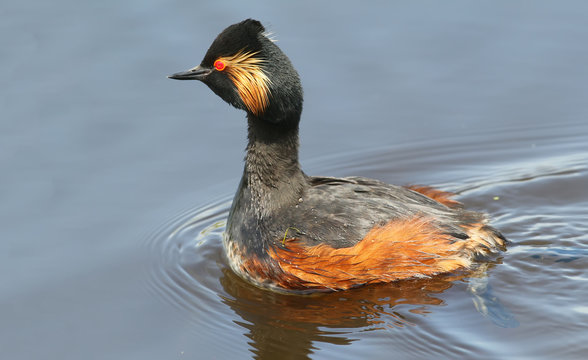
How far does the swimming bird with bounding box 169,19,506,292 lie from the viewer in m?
7.89

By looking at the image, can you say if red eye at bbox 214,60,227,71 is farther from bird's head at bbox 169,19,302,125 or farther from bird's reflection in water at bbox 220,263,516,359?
bird's reflection in water at bbox 220,263,516,359

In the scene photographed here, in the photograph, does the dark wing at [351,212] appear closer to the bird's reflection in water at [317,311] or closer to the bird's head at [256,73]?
the bird's reflection in water at [317,311]

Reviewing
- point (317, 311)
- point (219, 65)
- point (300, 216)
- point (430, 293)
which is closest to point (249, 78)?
point (219, 65)

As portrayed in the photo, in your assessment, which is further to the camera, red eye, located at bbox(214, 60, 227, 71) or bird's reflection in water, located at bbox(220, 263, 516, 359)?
red eye, located at bbox(214, 60, 227, 71)

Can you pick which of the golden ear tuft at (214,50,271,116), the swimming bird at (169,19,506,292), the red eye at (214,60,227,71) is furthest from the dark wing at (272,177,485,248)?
the red eye at (214,60,227,71)

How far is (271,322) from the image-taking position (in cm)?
774

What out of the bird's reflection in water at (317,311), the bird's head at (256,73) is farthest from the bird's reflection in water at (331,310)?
the bird's head at (256,73)

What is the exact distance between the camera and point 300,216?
320 inches

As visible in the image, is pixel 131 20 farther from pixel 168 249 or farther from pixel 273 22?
pixel 168 249

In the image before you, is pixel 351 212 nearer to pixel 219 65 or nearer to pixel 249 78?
pixel 249 78

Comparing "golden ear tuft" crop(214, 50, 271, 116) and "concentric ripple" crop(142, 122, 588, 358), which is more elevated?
"golden ear tuft" crop(214, 50, 271, 116)

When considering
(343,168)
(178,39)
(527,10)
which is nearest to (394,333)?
(343,168)

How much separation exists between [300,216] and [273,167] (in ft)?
1.87

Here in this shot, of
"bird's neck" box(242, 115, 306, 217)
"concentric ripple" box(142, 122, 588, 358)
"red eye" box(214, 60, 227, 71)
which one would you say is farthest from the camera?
"bird's neck" box(242, 115, 306, 217)
